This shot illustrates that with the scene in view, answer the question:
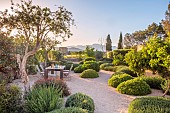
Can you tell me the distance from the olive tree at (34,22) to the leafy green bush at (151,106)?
3.63 metres

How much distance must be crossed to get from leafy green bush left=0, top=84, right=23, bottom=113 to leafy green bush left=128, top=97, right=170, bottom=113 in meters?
3.62

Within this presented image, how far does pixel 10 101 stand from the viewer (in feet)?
17.4

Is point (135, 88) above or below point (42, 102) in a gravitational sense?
below

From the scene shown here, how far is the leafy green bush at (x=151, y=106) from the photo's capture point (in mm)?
5062

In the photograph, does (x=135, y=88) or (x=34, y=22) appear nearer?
(x=34, y=22)

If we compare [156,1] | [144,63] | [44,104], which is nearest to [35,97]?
[44,104]

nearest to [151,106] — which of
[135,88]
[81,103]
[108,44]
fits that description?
[81,103]

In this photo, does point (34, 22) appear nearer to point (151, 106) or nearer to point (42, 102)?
point (42, 102)

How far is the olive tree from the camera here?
6.00 meters

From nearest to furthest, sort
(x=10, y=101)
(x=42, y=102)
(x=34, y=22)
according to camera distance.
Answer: (x=42, y=102), (x=10, y=101), (x=34, y=22)

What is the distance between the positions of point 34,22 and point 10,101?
9.38 ft

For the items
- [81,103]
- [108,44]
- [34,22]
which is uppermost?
[108,44]

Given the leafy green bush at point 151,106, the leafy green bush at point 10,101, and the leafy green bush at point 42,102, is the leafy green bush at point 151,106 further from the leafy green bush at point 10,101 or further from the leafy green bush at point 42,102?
the leafy green bush at point 10,101

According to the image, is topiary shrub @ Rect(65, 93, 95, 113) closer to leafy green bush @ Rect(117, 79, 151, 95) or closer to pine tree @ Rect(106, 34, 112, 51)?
leafy green bush @ Rect(117, 79, 151, 95)
